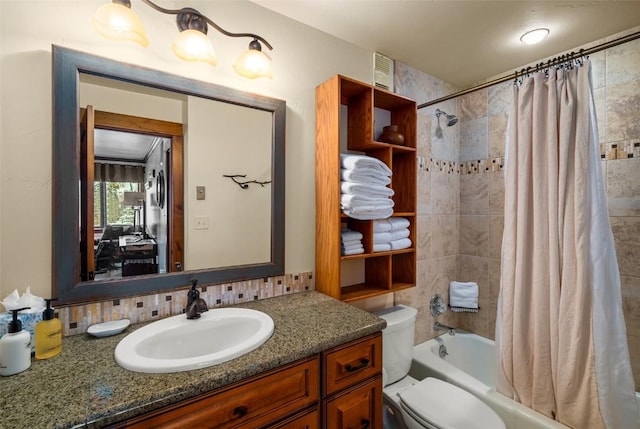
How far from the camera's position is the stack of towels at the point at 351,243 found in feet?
5.00

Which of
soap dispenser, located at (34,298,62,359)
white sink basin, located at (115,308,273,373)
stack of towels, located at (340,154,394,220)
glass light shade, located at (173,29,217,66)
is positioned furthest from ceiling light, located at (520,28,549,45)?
soap dispenser, located at (34,298,62,359)

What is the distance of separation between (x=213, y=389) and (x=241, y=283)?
0.62 metres

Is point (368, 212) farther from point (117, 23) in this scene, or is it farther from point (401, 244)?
point (117, 23)

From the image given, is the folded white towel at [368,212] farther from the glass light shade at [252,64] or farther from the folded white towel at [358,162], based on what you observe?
the glass light shade at [252,64]

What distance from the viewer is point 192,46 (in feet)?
3.81

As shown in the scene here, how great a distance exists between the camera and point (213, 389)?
78cm

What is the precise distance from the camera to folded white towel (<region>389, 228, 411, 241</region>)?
168cm

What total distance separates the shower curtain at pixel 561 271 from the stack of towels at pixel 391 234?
0.51 metres

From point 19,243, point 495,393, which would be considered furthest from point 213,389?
point 495,393

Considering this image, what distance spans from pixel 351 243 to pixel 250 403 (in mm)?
880

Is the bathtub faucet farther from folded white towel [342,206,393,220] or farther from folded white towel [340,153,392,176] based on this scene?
folded white towel [340,153,392,176]

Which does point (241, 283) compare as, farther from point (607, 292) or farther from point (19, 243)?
point (607, 292)

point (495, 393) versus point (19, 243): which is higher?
point (19, 243)

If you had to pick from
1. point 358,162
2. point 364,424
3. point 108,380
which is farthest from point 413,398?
point 108,380
